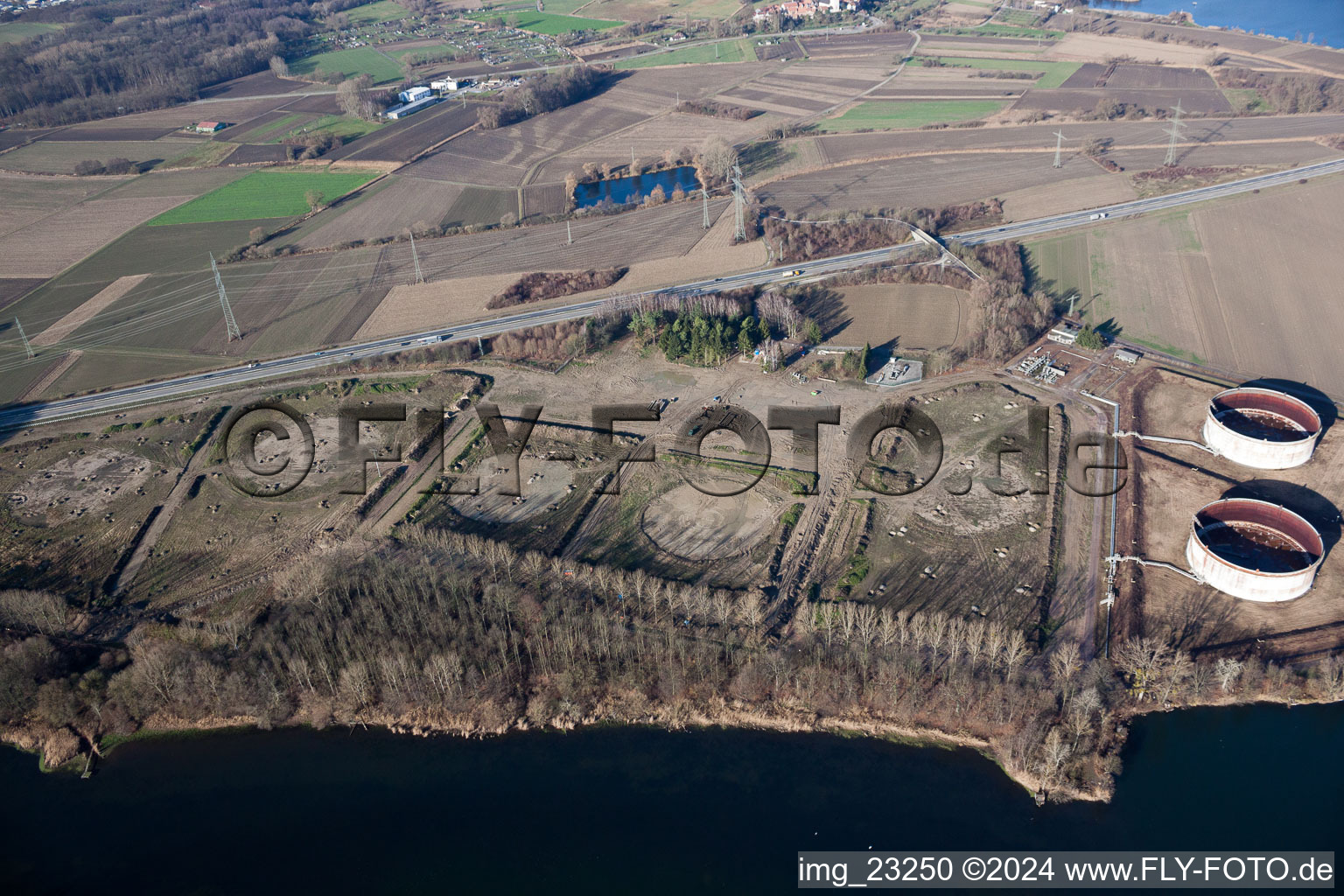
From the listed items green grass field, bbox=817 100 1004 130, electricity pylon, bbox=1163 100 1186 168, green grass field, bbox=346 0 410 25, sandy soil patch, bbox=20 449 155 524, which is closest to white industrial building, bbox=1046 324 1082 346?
electricity pylon, bbox=1163 100 1186 168

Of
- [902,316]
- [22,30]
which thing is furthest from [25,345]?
[22,30]

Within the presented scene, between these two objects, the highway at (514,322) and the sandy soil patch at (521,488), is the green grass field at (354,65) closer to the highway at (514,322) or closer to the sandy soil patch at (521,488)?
the highway at (514,322)

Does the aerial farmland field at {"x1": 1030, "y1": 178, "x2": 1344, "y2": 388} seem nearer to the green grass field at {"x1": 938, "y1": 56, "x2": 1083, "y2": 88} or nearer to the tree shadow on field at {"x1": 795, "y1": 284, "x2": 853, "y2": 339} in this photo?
the tree shadow on field at {"x1": 795, "y1": 284, "x2": 853, "y2": 339}

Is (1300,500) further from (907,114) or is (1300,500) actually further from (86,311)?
(86,311)

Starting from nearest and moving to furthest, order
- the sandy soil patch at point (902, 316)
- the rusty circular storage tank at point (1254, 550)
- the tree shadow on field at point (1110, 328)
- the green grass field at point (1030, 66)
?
the rusty circular storage tank at point (1254, 550), the tree shadow on field at point (1110, 328), the sandy soil patch at point (902, 316), the green grass field at point (1030, 66)

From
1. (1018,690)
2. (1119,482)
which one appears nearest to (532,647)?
(1018,690)

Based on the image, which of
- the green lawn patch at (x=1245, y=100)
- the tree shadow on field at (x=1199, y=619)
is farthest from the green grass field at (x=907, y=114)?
the tree shadow on field at (x=1199, y=619)

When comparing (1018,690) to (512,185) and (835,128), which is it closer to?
(512,185)
